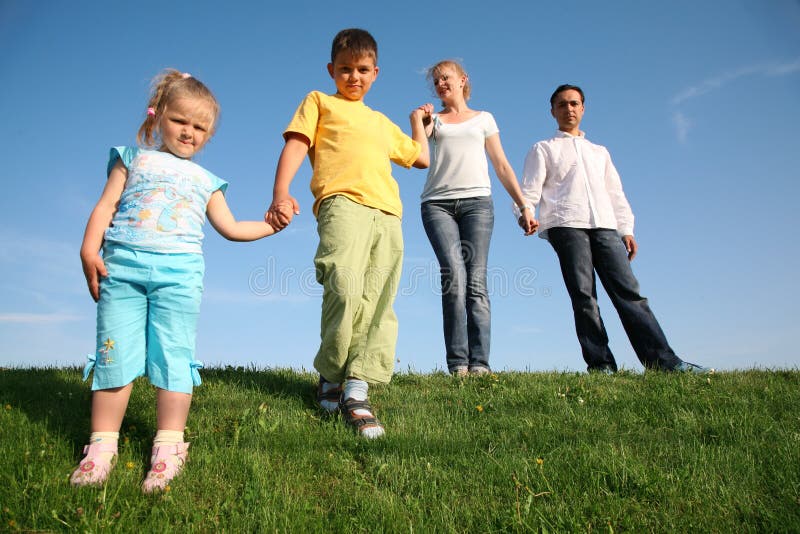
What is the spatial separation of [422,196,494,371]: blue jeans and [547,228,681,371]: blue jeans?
Answer: 1.20m

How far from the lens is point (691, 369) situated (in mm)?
6484

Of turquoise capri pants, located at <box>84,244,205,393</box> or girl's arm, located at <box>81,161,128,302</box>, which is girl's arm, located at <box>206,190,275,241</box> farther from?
girl's arm, located at <box>81,161,128,302</box>

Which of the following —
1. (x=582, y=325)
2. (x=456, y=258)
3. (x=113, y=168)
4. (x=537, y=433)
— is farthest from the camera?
(x=582, y=325)

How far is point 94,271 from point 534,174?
16.4 feet

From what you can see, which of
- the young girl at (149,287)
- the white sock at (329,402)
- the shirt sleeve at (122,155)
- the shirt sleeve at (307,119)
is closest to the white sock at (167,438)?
the young girl at (149,287)

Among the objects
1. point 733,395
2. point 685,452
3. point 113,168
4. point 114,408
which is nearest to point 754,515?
point 685,452

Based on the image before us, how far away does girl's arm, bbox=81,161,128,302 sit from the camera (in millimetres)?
3426

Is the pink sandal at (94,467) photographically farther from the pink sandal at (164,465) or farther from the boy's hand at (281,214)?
the boy's hand at (281,214)

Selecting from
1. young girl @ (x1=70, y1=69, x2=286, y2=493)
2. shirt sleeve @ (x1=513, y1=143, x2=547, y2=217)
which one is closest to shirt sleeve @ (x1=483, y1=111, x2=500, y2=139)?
shirt sleeve @ (x1=513, y1=143, x2=547, y2=217)

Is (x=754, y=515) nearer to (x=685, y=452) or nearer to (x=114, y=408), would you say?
(x=685, y=452)

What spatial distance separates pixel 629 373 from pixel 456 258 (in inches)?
87.8

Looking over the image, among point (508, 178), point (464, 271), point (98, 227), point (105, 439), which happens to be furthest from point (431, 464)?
point (508, 178)

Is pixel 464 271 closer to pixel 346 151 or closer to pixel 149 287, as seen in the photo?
pixel 346 151

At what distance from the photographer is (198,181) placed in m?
3.77
